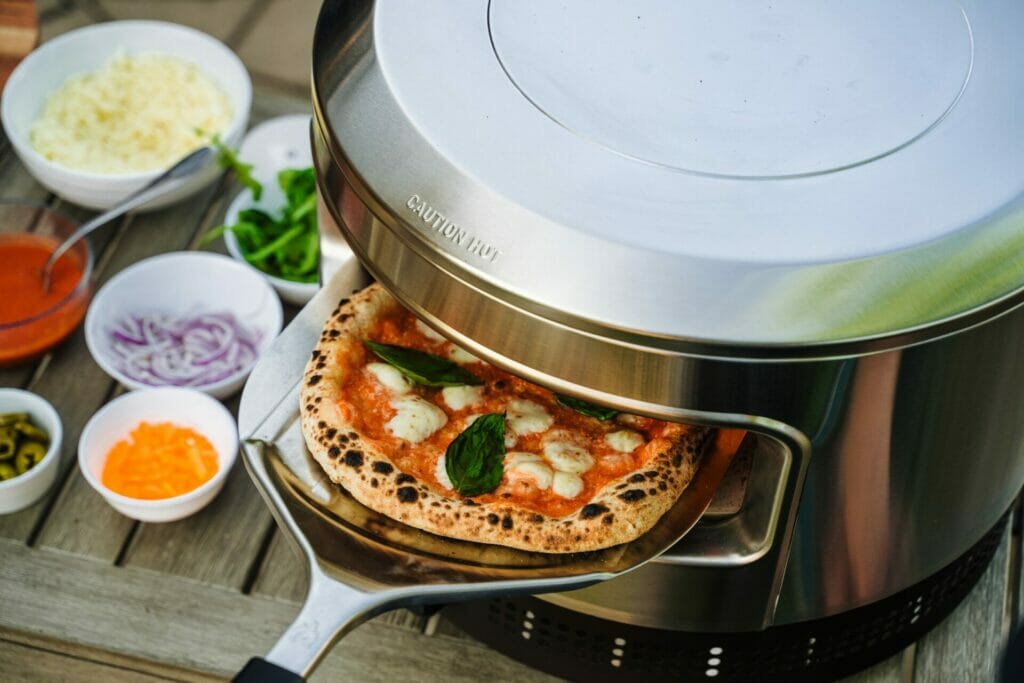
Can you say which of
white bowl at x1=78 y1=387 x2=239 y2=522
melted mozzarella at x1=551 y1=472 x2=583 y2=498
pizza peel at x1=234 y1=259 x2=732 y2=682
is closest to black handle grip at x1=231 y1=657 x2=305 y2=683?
pizza peel at x1=234 y1=259 x2=732 y2=682

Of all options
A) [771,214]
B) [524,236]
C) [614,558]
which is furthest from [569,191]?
[614,558]

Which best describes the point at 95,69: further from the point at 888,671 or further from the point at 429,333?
the point at 888,671

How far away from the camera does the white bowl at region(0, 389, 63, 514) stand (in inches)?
57.9

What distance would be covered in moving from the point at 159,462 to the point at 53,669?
0.26 metres

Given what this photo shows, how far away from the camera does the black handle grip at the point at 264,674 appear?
935 millimetres

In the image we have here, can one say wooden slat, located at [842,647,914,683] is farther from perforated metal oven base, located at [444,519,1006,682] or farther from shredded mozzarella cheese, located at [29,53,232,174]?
shredded mozzarella cheese, located at [29,53,232,174]

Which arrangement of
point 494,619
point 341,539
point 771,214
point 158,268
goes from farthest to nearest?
point 158,268 → point 494,619 → point 341,539 → point 771,214

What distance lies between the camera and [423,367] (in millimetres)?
1225

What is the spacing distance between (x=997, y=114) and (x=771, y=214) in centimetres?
24

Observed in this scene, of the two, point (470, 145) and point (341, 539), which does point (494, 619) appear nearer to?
point (341, 539)

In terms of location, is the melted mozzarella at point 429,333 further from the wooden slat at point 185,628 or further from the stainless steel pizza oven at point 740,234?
the wooden slat at point 185,628

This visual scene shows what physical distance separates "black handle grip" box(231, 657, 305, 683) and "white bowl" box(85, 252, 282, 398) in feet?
2.48

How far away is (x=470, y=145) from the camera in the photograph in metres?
1.03

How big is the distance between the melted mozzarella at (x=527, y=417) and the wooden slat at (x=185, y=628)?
1.08 ft
